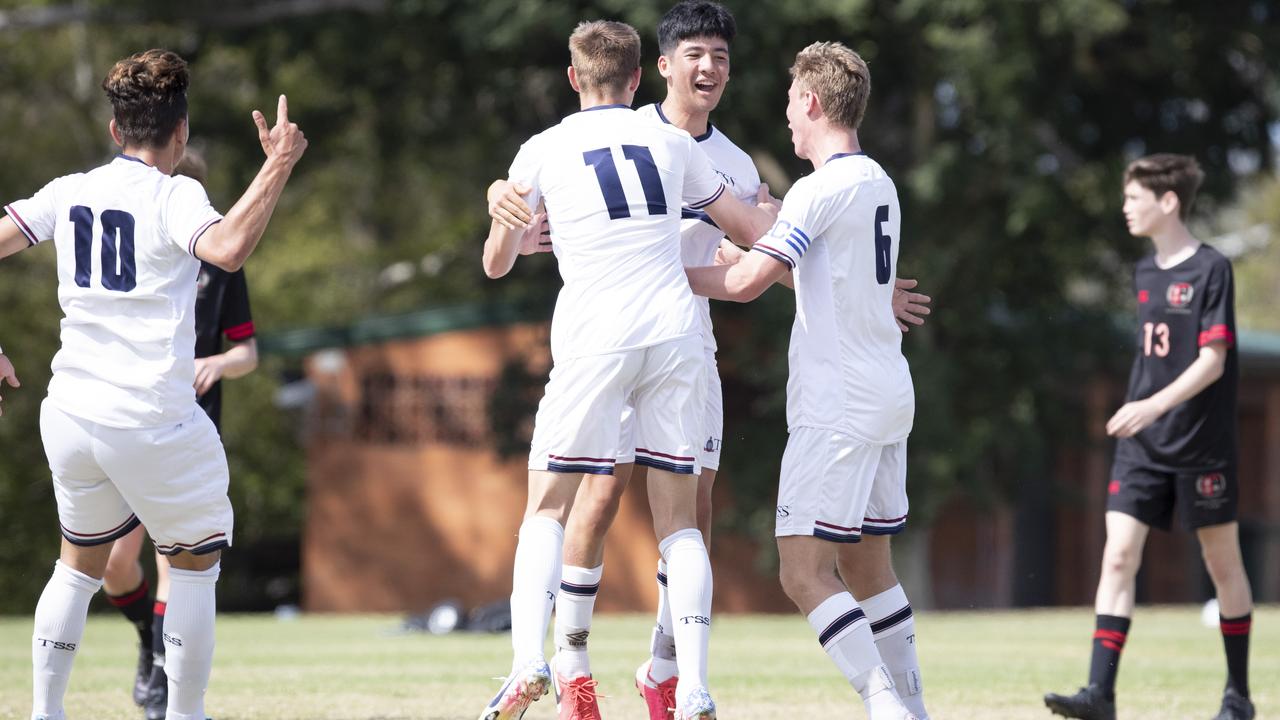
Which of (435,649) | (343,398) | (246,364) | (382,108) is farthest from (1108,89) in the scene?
(246,364)

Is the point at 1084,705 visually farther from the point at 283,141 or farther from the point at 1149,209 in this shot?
the point at 283,141

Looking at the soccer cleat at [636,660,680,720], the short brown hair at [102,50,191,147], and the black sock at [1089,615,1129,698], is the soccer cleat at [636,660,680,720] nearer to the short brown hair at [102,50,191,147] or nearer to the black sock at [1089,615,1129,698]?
the black sock at [1089,615,1129,698]

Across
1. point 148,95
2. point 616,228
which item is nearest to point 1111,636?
point 616,228

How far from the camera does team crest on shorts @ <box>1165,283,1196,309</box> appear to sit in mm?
7527

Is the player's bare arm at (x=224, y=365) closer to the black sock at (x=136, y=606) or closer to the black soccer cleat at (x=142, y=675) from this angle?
the black sock at (x=136, y=606)

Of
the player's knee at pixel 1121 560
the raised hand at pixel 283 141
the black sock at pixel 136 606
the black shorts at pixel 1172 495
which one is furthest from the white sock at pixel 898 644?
the black sock at pixel 136 606

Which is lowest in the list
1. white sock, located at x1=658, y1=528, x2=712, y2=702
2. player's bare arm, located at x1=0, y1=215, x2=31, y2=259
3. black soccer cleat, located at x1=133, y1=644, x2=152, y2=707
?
black soccer cleat, located at x1=133, y1=644, x2=152, y2=707

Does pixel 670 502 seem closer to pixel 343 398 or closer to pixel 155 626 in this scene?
pixel 155 626

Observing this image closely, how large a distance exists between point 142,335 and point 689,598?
6.94ft

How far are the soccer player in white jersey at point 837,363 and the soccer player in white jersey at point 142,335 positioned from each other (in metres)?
1.84

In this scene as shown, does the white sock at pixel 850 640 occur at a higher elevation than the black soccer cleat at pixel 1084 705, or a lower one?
higher

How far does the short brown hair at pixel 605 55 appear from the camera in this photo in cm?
593

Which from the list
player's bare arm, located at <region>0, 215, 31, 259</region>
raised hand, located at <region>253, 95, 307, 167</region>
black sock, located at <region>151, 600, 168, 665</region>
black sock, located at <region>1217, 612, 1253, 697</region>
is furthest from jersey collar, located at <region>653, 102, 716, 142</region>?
black sock, located at <region>1217, 612, 1253, 697</region>

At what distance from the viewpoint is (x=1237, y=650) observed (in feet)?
24.6
